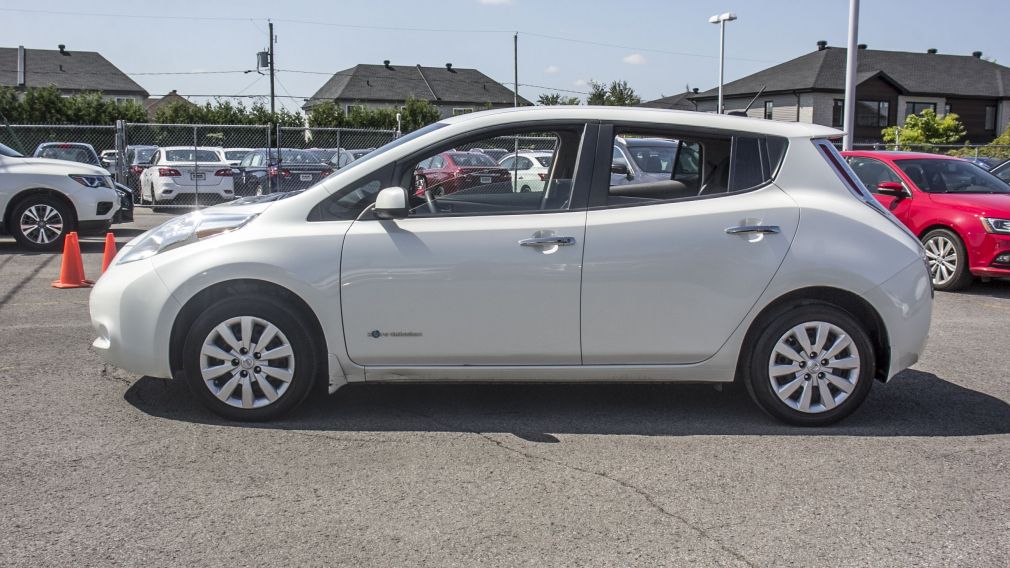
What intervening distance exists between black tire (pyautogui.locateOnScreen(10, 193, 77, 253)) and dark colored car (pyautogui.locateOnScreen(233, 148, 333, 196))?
7618 millimetres

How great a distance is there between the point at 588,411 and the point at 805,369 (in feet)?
3.98

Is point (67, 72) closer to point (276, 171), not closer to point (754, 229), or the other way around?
point (276, 171)

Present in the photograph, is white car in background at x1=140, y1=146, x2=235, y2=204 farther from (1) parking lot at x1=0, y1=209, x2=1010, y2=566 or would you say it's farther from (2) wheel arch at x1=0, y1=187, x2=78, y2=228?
(1) parking lot at x1=0, y1=209, x2=1010, y2=566

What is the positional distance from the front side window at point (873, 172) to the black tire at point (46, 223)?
10368 millimetres

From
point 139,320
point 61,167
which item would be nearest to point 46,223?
point 61,167

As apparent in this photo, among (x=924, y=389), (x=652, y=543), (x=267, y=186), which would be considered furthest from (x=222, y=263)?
(x=267, y=186)

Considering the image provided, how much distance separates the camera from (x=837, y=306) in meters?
5.05

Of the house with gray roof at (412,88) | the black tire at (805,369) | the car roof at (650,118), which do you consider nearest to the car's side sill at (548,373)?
the black tire at (805,369)

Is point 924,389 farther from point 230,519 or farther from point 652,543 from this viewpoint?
point 230,519

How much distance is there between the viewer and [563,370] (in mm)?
5031

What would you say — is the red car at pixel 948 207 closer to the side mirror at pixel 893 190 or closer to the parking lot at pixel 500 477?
the side mirror at pixel 893 190

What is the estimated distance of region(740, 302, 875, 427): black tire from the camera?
5012 mm

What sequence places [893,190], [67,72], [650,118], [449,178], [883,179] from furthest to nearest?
[67,72] < [883,179] < [893,190] < [449,178] < [650,118]

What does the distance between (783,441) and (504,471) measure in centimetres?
152
